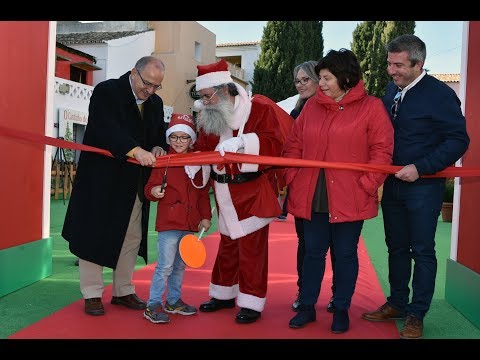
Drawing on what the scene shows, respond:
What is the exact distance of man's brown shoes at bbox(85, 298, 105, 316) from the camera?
336 centimetres

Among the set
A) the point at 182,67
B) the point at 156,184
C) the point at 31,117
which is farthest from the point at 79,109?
the point at 156,184

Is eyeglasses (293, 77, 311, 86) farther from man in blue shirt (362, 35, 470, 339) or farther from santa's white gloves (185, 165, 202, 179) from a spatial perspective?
santa's white gloves (185, 165, 202, 179)

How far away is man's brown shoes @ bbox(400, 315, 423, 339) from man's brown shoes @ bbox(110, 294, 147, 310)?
63.1 inches

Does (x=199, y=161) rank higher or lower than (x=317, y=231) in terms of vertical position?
higher

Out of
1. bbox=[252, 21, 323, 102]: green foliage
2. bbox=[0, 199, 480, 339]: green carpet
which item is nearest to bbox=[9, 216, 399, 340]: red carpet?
bbox=[0, 199, 480, 339]: green carpet

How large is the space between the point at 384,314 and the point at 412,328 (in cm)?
34

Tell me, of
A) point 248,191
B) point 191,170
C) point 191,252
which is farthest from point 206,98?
point 191,252

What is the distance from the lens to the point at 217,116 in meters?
3.21

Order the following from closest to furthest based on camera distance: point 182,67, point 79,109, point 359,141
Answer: point 359,141, point 79,109, point 182,67

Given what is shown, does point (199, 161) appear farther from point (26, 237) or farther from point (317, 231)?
point (26, 237)

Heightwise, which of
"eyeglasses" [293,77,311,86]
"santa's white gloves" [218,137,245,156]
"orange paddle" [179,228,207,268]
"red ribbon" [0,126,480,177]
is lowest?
"orange paddle" [179,228,207,268]

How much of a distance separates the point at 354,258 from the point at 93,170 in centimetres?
167

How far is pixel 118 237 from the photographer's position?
343 cm

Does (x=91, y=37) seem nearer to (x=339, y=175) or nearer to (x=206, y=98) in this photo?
(x=206, y=98)
